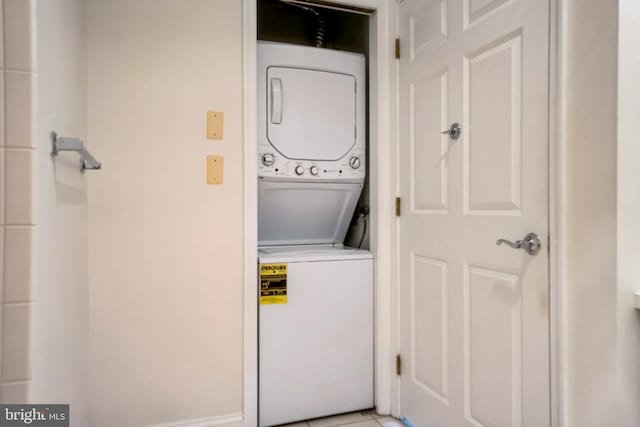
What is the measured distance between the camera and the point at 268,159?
1892 mm

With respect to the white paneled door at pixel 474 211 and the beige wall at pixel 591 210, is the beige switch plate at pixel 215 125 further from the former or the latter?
the beige wall at pixel 591 210

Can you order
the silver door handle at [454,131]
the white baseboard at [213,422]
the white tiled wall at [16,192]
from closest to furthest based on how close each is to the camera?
the white tiled wall at [16,192]
the silver door handle at [454,131]
the white baseboard at [213,422]

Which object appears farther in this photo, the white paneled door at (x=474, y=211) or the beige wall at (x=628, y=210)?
the white paneled door at (x=474, y=211)

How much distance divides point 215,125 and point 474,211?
1.22 m

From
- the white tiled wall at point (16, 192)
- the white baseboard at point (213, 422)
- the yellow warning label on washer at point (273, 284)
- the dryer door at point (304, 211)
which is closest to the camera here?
the white tiled wall at point (16, 192)

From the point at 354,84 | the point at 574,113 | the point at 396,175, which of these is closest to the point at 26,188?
the point at 574,113

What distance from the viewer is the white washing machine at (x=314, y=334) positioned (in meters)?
1.78

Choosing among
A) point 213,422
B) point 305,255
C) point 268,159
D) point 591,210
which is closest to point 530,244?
point 591,210

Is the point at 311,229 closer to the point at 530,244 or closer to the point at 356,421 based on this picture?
the point at 356,421

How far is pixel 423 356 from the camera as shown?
5.58ft

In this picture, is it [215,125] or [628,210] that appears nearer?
[628,210]

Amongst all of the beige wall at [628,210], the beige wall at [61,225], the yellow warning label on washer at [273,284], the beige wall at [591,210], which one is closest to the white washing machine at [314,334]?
the yellow warning label on washer at [273,284]

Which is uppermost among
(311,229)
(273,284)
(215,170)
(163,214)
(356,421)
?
(215,170)

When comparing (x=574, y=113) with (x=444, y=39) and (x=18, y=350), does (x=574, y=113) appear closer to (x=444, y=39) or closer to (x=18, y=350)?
(x=444, y=39)
